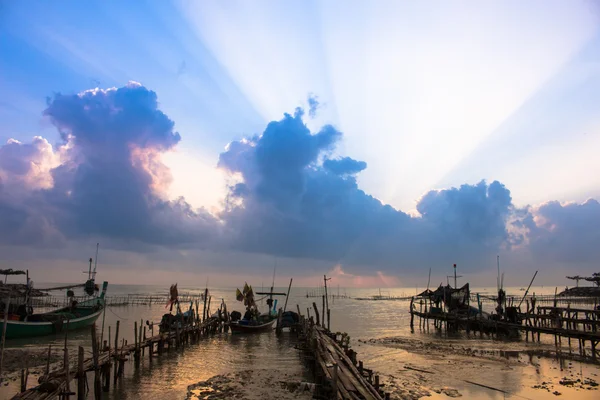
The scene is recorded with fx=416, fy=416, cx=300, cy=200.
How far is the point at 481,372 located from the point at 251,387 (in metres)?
12.2

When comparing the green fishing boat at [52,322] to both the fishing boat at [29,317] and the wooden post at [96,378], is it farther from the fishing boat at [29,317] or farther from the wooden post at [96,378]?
the wooden post at [96,378]

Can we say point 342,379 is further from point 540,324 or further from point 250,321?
point 540,324

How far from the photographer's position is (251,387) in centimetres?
1797

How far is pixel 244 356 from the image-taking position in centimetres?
2672

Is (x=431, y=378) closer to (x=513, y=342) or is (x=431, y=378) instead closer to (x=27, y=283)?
(x=513, y=342)

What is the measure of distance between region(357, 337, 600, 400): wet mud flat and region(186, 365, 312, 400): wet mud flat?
416cm

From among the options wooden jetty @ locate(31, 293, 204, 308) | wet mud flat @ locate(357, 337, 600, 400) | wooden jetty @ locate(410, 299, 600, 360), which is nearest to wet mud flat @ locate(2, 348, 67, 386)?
wet mud flat @ locate(357, 337, 600, 400)

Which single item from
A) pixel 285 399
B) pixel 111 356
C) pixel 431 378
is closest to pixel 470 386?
pixel 431 378

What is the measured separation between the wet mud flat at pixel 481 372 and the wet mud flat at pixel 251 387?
4159 millimetres

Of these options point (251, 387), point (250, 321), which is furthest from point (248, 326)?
point (251, 387)

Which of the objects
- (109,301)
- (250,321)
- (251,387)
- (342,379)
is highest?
(342,379)

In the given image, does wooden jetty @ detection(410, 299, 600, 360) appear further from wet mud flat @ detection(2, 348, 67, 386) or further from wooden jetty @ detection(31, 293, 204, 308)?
wooden jetty @ detection(31, 293, 204, 308)

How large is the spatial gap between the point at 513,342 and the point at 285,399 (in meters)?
26.0

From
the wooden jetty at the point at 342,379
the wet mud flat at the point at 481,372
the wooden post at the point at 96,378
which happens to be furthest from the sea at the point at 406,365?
the wooden jetty at the point at 342,379
